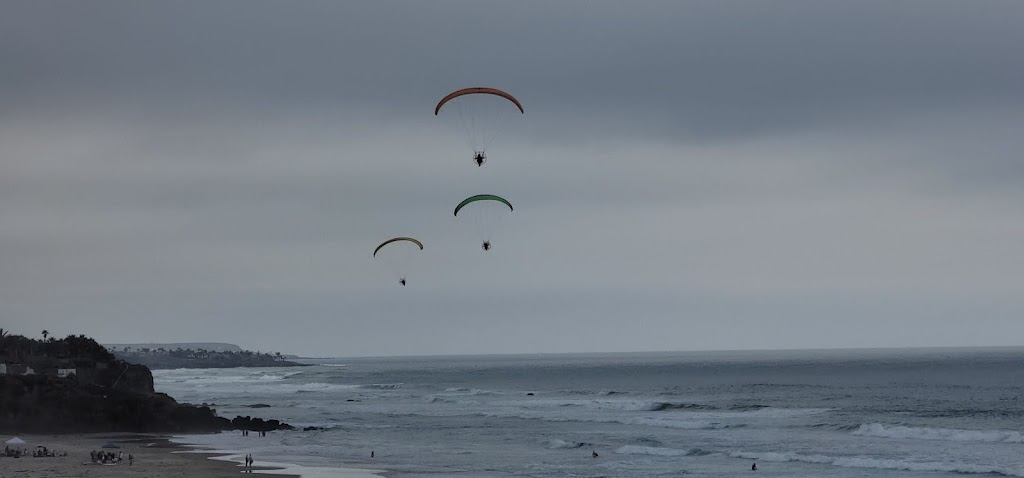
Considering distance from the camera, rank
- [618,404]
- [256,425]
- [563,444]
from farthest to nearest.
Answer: [618,404] → [256,425] → [563,444]

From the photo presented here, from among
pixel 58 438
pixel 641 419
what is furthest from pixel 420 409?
pixel 58 438

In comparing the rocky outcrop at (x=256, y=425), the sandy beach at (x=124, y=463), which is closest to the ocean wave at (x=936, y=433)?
the sandy beach at (x=124, y=463)

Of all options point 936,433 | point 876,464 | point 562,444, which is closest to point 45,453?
point 562,444

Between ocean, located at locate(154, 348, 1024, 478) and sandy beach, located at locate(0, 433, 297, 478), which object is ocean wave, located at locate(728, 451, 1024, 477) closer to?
ocean, located at locate(154, 348, 1024, 478)

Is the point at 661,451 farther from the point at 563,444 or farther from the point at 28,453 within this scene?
the point at 28,453

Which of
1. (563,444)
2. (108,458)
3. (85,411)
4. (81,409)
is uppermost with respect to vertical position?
(81,409)

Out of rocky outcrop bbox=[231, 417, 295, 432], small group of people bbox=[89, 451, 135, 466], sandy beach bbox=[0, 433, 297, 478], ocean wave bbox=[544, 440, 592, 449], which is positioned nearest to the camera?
sandy beach bbox=[0, 433, 297, 478]

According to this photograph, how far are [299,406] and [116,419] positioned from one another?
30.0 metres

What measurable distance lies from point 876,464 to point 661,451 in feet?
31.0

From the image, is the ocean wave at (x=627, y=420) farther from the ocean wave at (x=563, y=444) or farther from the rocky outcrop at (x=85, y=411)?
the rocky outcrop at (x=85, y=411)

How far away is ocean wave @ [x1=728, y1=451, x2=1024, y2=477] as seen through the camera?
136 feet

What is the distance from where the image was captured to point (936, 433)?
53.6 metres

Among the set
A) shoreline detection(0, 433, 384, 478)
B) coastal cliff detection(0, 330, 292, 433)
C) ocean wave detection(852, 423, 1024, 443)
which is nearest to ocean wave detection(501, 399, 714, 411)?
ocean wave detection(852, 423, 1024, 443)

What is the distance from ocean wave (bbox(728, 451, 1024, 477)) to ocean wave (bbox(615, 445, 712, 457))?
1614mm
